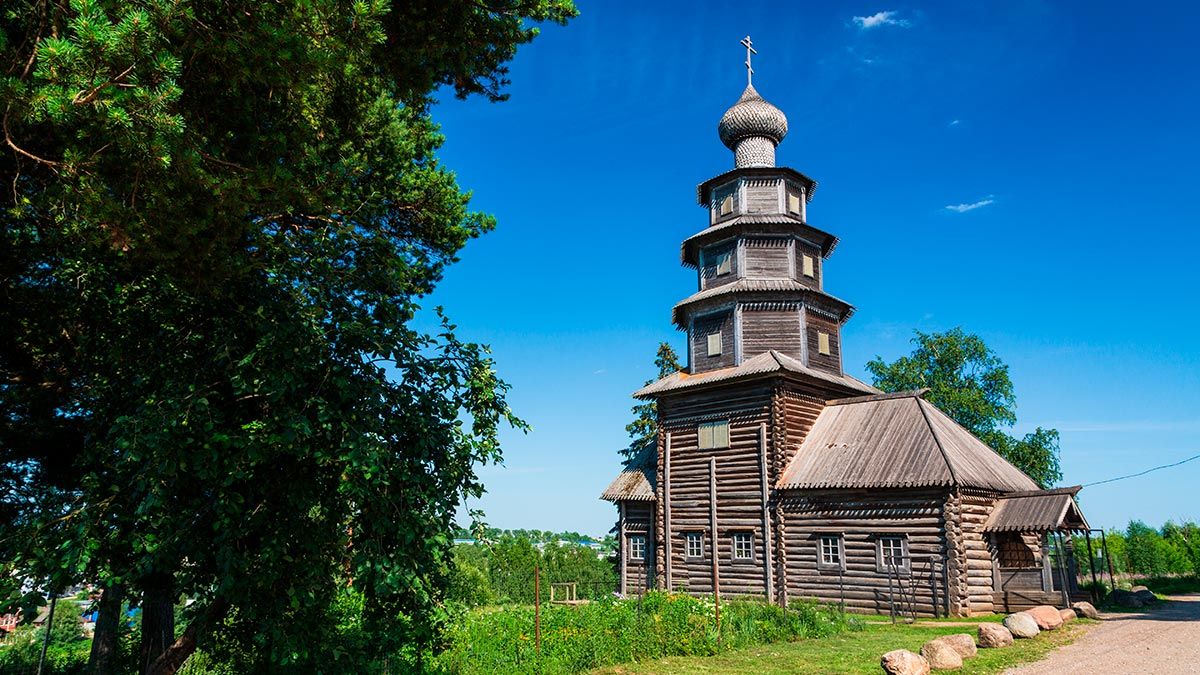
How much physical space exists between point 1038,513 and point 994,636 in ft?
27.3

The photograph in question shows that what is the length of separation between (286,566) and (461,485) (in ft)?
5.47

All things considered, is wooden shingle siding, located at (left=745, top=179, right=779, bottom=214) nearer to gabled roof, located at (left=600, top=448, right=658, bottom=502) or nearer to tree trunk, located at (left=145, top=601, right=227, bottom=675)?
gabled roof, located at (left=600, top=448, right=658, bottom=502)

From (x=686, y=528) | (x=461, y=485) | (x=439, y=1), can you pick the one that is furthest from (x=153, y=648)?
(x=686, y=528)

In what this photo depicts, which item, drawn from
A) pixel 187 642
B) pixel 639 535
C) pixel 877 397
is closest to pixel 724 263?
pixel 877 397

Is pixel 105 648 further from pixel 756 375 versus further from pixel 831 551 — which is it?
pixel 831 551

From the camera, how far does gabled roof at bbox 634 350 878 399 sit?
25.5 meters

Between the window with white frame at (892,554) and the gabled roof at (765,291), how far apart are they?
9.20 meters

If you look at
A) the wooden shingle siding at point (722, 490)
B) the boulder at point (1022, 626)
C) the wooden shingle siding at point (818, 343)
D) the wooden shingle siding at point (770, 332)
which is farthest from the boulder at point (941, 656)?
the wooden shingle siding at point (818, 343)

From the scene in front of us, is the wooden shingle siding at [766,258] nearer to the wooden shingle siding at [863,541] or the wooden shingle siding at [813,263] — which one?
the wooden shingle siding at [813,263]

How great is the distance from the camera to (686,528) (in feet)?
89.2

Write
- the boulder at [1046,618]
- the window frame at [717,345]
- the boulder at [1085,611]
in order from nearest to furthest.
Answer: the boulder at [1046,618] → the boulder at [1085,611] → the window frame at [717,345]

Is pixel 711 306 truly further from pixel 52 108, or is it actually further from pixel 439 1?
pixel 52 108

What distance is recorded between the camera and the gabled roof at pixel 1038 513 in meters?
21.0

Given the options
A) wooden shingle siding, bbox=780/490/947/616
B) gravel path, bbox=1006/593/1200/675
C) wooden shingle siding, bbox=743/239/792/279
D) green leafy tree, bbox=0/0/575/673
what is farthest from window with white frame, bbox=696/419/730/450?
green leafy tree, bbox=0/0/575/673
